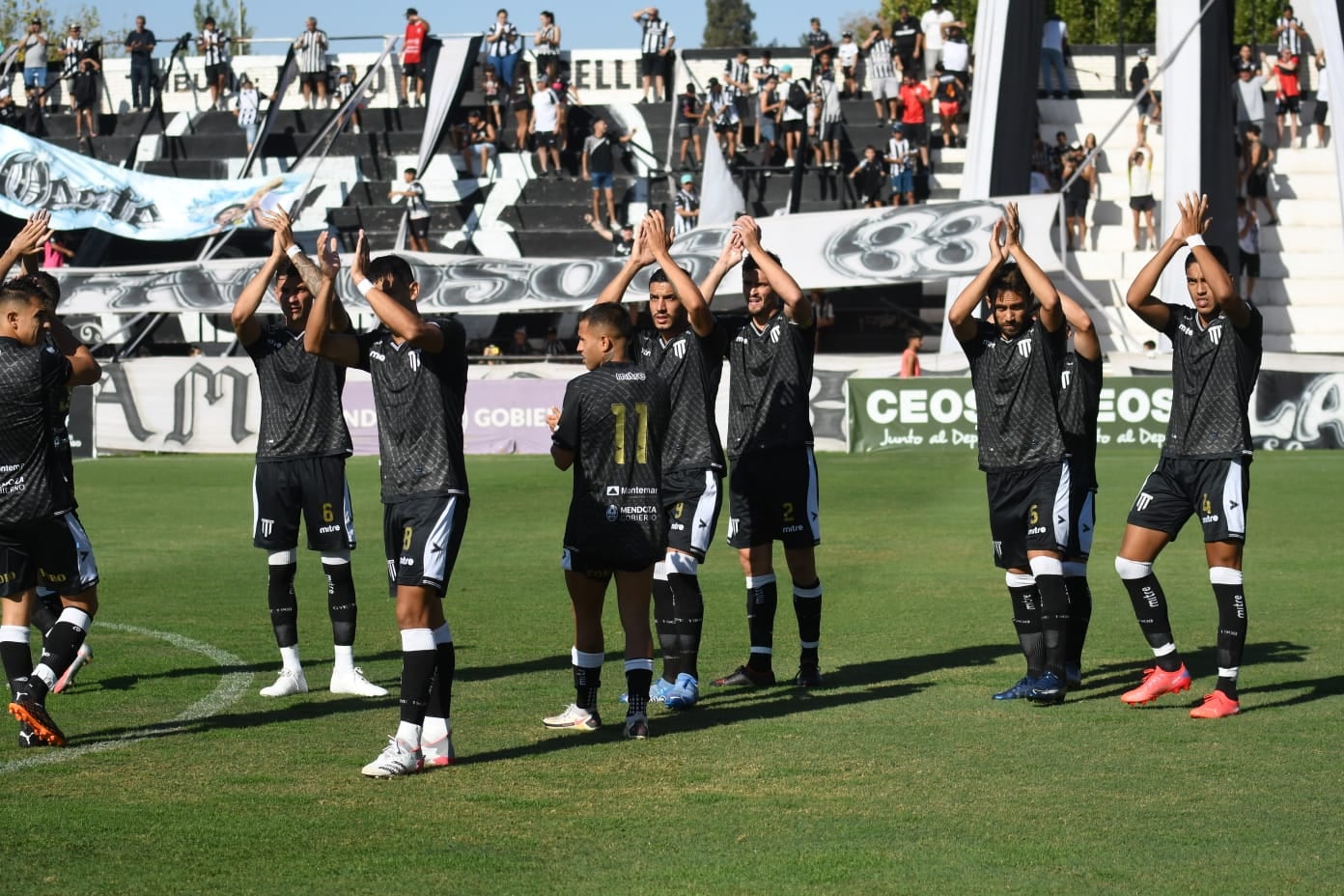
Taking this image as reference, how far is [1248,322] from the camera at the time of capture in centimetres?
884

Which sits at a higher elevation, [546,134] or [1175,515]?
[546,134]

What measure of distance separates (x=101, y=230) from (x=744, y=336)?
1178 inches

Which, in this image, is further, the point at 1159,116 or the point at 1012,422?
the point at 1159,116

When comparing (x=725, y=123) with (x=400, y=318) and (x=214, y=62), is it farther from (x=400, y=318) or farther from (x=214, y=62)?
(x=400, y=318)

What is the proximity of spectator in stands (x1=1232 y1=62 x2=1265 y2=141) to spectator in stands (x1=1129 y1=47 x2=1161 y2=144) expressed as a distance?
5.65 ft

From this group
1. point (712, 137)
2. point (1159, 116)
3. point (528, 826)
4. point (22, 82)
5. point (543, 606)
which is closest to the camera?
point (528, 826)

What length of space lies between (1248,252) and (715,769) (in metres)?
31.2

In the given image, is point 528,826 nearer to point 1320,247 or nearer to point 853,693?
point 853,693

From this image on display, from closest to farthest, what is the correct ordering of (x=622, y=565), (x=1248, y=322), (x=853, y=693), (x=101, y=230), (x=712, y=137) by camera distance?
(x=622, y=565) → (x=1248, y=322) → (x=853, y=693) → (x=712, y=137) → (x=101, y=230)

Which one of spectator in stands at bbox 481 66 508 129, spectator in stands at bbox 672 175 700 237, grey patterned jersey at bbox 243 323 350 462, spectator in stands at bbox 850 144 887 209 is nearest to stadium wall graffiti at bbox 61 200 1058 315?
spectator in stands at bbox 672 175 700 237

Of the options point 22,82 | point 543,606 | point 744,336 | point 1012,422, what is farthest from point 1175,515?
point 22,82

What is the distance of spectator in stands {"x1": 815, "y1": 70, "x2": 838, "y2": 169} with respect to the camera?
36938 millimetres

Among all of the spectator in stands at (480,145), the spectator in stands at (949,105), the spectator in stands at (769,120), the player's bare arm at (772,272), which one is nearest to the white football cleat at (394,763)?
the player's bare arm at (772,272)

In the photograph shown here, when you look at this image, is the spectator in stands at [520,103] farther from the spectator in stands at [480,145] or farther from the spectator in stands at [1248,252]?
the spectator in stands at [1248,252]
